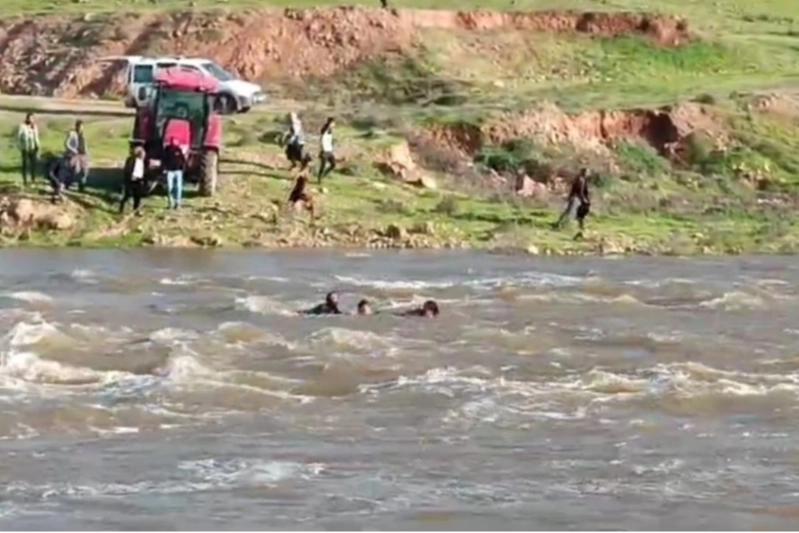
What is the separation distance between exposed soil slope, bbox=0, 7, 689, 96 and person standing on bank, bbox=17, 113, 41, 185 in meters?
15.3

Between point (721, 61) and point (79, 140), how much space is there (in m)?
24.0

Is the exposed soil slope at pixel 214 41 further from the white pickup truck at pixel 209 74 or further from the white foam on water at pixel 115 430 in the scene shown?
the white foam on water at pixel 115 430

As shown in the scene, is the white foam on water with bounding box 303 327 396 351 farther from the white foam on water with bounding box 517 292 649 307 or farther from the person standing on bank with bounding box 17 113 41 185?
the person standing on bank with bounding box 17 113 41 185

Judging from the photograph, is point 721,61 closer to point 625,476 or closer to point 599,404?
point 599,404

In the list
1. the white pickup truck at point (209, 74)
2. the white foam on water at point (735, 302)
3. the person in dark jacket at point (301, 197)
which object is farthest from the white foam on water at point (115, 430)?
the white pickup truck at point (209, 74)

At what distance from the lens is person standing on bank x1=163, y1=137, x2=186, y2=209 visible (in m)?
33.4

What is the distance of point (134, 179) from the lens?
33.1 metres

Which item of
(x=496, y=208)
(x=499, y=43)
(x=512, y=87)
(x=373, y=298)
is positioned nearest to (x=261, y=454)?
(x=373, y=298)

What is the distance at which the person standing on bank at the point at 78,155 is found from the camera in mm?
33781

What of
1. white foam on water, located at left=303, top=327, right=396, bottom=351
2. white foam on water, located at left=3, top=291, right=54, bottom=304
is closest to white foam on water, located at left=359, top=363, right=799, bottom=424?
white foam on water, located at left=303, top=327, right=396, bottom=351

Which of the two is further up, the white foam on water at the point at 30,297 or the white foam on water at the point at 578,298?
the white foam on water at the point at 578,298

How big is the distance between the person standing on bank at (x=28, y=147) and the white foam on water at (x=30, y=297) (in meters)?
8.19

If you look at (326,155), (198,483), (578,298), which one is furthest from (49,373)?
(326,155)

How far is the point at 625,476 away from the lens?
1440 centimetres
